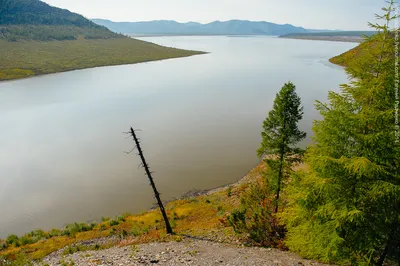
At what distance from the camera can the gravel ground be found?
17062mm

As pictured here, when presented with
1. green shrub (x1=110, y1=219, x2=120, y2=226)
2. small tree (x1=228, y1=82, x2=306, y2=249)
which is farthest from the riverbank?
small tree (x1=228, y1=82, x2=306, y2=249)

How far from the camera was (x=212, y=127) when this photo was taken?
58.0m

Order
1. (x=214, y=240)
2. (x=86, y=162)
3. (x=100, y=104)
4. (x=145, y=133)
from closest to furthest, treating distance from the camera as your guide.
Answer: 1. (x=214, y=240)
2. (x=86, y=162)
3. (x=145, y=133)
4. (x=100, y=104)

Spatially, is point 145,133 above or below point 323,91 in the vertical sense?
below

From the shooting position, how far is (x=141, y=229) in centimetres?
2662

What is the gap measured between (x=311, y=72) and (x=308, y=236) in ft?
400

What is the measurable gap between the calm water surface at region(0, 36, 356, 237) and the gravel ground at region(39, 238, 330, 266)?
1255 centimetres

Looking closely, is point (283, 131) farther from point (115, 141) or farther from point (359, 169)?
point (115, 141)

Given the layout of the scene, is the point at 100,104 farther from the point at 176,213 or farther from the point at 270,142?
the point at 270,142

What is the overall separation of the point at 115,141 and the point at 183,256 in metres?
37.0

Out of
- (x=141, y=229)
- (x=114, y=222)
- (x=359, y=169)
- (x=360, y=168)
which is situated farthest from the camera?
(x=114, y=222)

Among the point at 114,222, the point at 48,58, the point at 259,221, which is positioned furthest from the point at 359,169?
the point at 48,58

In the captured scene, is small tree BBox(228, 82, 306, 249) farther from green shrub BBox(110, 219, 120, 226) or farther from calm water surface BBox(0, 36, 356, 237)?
calm water surface BBox(0, 36, 356, 237)

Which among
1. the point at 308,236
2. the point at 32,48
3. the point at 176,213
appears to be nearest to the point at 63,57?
the point at 32,48
